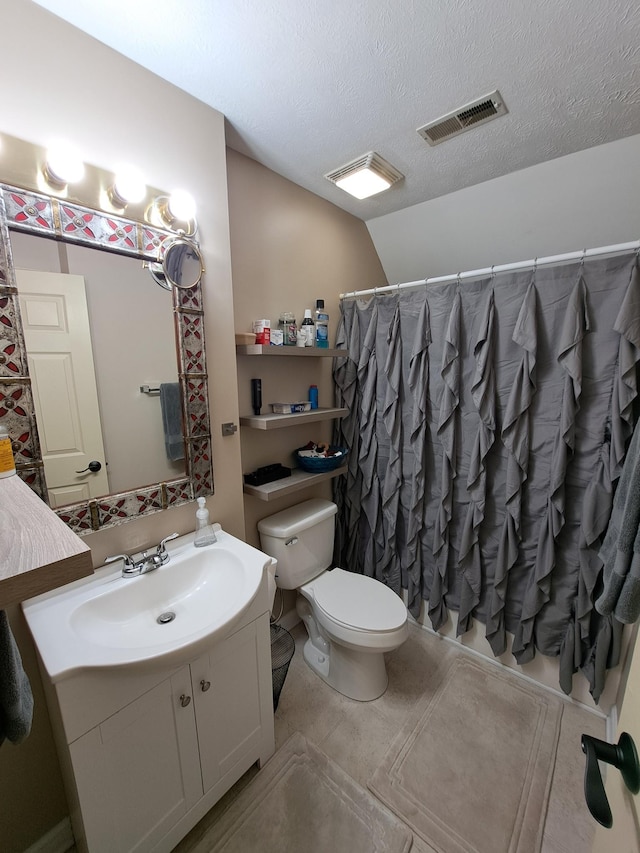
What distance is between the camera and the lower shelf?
1.60m

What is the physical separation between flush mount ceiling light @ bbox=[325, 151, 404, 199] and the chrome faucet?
1.83 meters

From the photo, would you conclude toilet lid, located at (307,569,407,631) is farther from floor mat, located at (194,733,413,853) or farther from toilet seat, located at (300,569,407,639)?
floor mat, located at (194,733,413,853)

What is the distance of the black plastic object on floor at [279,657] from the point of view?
5.22 feet

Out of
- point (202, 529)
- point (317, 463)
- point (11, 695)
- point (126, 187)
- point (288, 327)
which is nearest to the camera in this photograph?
point (11, 695)

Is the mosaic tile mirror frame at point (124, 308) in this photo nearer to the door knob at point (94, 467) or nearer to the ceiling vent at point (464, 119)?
the door knob at point (94, 467)

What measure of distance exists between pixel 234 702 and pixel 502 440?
1502mm

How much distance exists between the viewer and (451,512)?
1821mm

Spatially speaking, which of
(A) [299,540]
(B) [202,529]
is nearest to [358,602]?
(A) [299,540]

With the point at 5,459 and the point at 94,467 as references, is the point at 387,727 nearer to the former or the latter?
the point at 94,467

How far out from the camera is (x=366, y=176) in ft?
5.49

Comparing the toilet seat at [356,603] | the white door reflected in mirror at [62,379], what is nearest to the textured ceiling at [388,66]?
the white door reflected in mirror at [62,379]

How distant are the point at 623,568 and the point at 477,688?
113 cm

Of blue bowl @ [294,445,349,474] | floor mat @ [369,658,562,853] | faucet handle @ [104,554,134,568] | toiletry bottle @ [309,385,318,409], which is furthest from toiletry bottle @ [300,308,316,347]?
floor mat @ [369,658,562,853]

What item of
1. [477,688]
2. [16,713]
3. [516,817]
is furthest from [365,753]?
[16,713]
